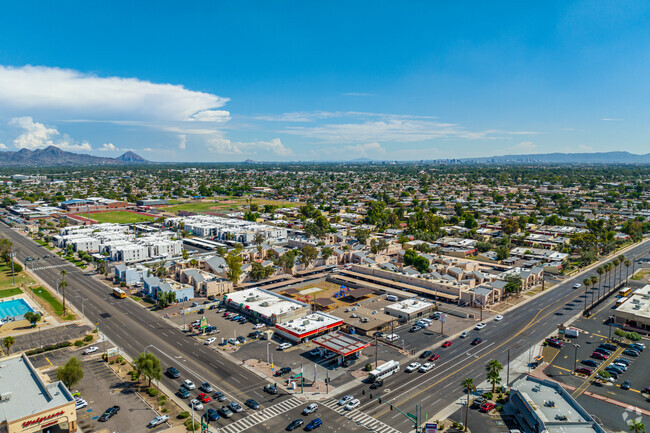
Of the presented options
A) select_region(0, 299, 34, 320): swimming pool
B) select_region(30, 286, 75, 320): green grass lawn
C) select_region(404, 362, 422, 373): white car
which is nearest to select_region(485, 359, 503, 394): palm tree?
select_region(404, 362, 422, 373): white car

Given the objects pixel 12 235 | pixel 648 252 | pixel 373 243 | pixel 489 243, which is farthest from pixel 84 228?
pixel 648 252

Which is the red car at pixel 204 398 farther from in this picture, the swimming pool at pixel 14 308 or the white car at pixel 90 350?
the swimming pool at pixel 14 308

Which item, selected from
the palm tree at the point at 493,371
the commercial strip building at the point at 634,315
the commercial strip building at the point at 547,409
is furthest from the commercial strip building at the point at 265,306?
the commercial strip building at the point at 634,315

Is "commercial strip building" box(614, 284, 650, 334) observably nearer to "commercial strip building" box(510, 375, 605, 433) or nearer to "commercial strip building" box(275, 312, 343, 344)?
"commercial strip building" box(510, 375, 605, 433)

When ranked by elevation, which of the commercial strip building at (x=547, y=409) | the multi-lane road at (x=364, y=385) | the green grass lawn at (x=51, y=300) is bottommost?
the multi-lane road at (x=364, y=385)

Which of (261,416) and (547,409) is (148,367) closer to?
(261,416)

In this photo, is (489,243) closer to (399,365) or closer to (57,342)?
(399,365)

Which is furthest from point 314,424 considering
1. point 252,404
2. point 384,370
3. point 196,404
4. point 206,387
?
point 206,387
